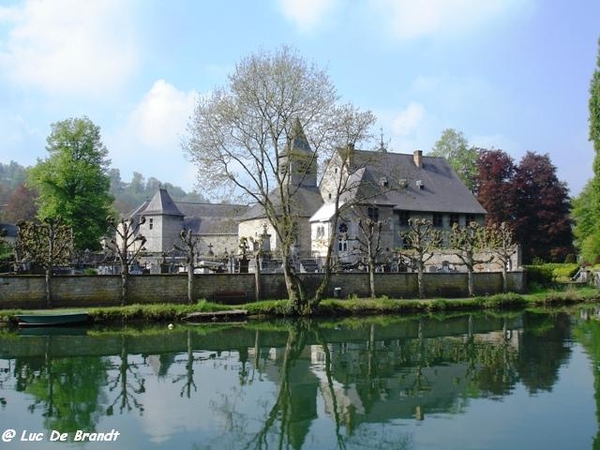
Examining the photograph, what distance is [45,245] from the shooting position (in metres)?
31.1

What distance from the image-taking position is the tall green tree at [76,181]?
40.9m

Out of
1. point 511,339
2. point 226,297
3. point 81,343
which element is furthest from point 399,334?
point 81,343

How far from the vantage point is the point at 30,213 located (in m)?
77.7

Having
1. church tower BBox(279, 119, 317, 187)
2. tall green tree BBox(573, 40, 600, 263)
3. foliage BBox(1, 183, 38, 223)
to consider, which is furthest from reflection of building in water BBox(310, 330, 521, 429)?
foliage BBox(1, 183, 38, 223)

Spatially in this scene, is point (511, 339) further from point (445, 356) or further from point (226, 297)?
point (226, 297)

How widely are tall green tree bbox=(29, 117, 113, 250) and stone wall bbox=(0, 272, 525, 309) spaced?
17159mm

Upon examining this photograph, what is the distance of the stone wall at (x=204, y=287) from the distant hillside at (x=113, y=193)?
59.1m

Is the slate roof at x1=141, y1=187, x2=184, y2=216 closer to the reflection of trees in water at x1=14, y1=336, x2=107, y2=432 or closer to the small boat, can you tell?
the small boat

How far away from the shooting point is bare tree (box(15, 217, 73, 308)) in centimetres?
2361

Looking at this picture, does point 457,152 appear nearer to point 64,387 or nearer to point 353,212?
point 353,212

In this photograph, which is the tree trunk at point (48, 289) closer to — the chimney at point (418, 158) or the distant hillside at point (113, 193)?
the chimney at point (418, 158)

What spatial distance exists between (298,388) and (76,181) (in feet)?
108

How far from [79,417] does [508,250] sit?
2760 centimetres

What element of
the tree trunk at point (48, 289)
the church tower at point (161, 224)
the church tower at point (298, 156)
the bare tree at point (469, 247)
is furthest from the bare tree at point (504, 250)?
the church tower at point (161, 224)
